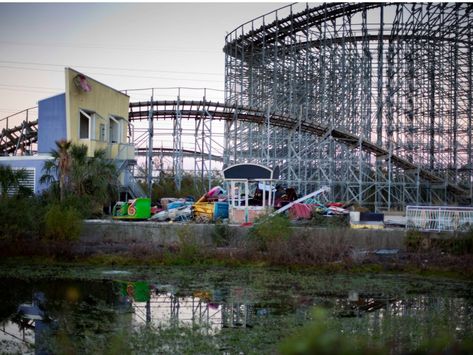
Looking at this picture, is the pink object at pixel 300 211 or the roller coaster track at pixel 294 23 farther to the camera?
the roller coaster track at pixel 294 23

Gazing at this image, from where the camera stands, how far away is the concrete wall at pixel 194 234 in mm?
19859

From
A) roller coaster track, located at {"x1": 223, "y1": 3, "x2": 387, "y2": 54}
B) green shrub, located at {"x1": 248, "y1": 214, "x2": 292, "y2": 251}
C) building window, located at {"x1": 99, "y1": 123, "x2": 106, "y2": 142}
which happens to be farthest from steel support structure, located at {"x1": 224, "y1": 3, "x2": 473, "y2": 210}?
green shrub, located at {"x1": 248, "y1": 214, "x2": 292, "y2": 251}

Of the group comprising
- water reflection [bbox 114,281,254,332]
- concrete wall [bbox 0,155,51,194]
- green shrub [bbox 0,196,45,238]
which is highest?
concrete wall [bbox 0,155,51,194]

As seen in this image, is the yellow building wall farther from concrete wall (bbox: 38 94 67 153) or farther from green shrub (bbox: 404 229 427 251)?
green shrub (bbox: 404 229 427 251)

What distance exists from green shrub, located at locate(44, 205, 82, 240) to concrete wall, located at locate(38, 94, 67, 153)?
26.7 feet

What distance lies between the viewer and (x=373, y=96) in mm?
39156

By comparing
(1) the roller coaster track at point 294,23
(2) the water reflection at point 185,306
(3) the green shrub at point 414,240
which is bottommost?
(2) the water reflection at point 185,306

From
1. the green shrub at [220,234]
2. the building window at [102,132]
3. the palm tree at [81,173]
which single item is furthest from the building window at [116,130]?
the green shrub at [220,234]

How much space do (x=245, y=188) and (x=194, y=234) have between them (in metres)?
4.14

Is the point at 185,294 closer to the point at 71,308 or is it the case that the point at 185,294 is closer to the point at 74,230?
the point at 71,308

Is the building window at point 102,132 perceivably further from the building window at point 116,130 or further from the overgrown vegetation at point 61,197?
the overgrown vegetation at point 61,197

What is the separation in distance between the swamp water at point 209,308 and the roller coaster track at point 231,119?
52.5 ft

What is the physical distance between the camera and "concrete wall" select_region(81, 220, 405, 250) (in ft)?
65.2

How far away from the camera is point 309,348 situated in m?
2.15
